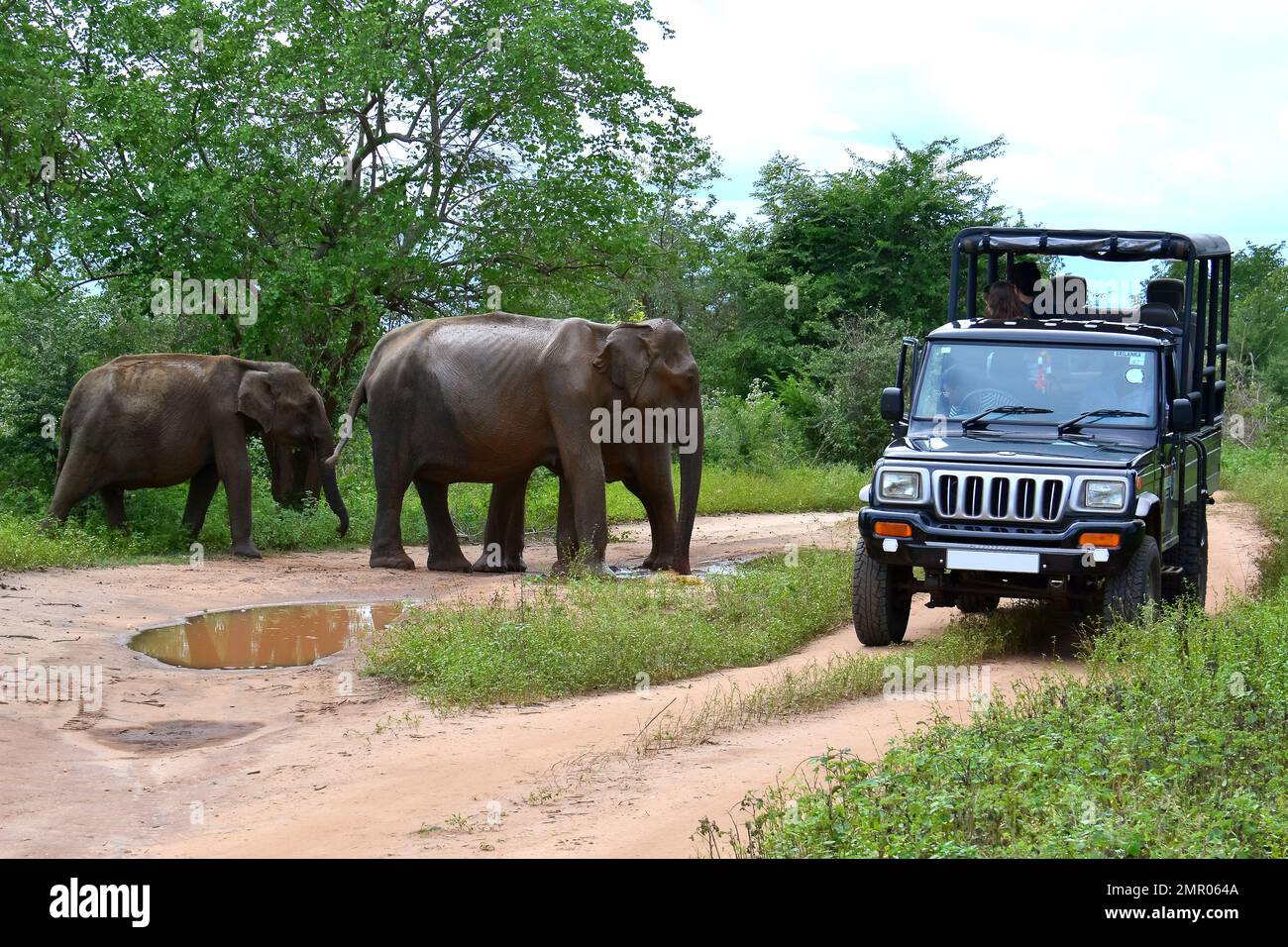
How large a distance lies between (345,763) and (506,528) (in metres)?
8.95

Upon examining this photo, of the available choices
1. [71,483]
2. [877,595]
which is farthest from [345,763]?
[71,483]

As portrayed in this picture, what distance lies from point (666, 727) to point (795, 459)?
2242cm

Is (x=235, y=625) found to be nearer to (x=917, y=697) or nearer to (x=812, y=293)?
(x=917, y=697)

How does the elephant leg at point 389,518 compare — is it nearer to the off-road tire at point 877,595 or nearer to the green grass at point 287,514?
the green grass at point 287,514

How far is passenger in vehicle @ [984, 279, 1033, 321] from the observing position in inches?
519

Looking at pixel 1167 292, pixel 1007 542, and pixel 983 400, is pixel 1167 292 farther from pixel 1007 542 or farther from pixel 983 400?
pixel 1007 542

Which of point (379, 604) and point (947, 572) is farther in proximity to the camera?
point (379, 604)

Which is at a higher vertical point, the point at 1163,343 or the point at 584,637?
the point at 1163,343

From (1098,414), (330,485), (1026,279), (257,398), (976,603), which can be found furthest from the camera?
(330,485)

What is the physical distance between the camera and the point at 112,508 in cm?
1786

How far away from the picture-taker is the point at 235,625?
41.8 ft
